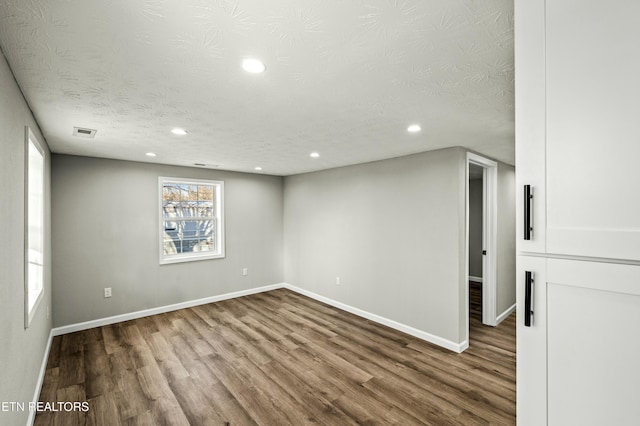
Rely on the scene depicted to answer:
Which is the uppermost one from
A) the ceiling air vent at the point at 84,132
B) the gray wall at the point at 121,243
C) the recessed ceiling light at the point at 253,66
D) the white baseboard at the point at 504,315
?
the ceiling air vent at the point at 84,132

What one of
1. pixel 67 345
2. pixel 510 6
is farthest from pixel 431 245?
pixel 67 345

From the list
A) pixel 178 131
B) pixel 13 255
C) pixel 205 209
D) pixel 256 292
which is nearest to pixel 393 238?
pixel 178 131

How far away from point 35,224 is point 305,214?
3.62 metres

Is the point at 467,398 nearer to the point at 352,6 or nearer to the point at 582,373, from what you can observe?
the point at 582,373

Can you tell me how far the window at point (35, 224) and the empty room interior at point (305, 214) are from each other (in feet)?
0.16

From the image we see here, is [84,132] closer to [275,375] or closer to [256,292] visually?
[275,375]

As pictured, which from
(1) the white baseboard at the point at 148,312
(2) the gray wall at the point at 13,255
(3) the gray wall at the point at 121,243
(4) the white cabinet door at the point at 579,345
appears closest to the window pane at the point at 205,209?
(3) the gray wall at the point at 121,243

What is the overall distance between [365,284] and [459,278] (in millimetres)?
1393

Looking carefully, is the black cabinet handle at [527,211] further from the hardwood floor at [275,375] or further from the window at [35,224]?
the window at [35,224]

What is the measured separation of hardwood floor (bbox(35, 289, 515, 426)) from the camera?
222 centimetres

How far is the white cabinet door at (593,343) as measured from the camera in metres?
0.68

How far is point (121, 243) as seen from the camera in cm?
413

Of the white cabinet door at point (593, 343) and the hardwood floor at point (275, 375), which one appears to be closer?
the white cabinet door at point (593, 343)

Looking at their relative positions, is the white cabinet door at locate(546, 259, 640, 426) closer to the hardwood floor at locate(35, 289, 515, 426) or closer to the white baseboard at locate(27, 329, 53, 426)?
the hardwood floor at locate(35, 289, 515, 426)
